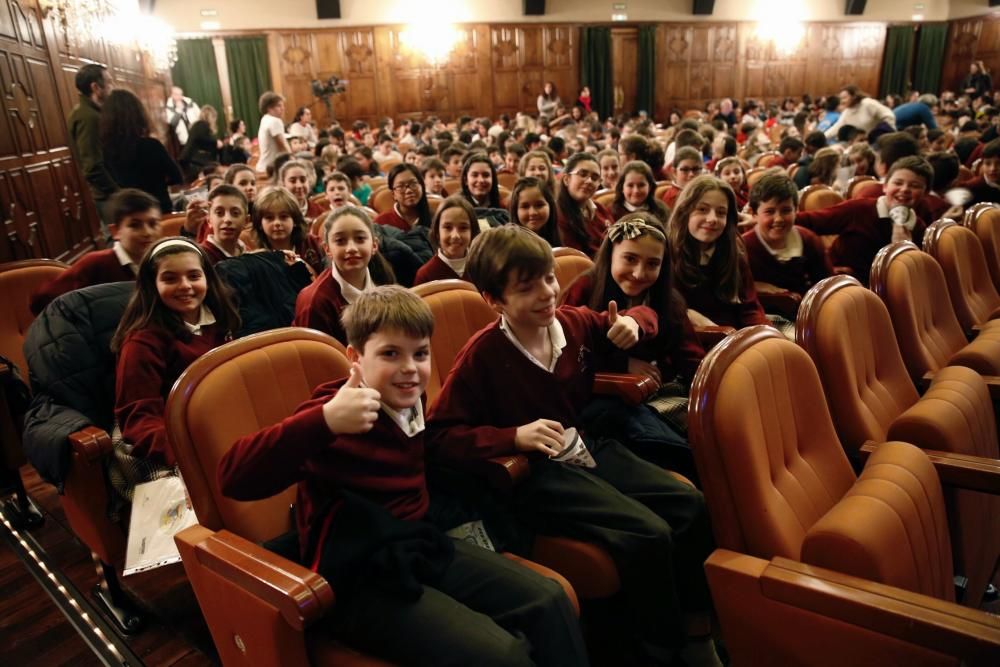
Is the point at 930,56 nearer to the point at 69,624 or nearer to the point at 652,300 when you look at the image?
the point at 652,300

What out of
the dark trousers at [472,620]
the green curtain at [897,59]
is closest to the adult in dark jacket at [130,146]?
the dark trousers at [472,620]

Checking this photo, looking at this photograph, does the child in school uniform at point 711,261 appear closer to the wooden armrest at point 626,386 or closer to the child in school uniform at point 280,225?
the wooden armrest at point 626,386

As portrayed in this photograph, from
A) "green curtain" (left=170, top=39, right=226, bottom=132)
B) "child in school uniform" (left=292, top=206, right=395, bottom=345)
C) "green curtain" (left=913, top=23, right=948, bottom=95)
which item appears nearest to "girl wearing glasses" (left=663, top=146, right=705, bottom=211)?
"child in school uniform" (left=292, top=206, right=395, bottom=345)

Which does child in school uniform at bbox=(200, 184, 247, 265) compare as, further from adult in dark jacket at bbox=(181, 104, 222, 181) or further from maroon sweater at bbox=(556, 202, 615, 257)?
adult in dark jacket at bbox=(181, 104, 222, 181)

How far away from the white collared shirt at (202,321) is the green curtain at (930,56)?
59.4ft

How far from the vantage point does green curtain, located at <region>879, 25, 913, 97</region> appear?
14797 millimetres

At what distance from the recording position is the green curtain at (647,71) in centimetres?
1380

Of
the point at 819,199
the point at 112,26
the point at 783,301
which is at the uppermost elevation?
the point at 112,26

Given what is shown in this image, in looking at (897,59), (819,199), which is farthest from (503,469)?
(897,59)

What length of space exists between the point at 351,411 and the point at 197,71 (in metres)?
13.7

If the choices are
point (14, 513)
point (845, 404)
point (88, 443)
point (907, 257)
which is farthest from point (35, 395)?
point (907, 257)

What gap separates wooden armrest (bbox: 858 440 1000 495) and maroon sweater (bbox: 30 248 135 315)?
2.57 m

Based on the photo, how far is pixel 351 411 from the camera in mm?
1060

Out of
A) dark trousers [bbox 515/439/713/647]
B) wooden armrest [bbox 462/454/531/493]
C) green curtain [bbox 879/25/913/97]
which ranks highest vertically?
green curtain [bbox 879/25/913/97]
